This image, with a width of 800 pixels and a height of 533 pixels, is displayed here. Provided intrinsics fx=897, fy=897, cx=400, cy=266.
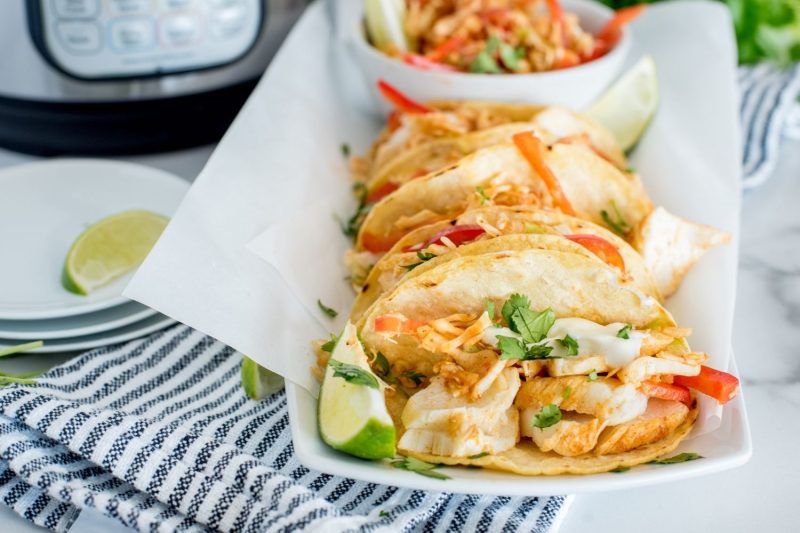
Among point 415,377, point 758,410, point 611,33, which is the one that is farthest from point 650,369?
point 611,33

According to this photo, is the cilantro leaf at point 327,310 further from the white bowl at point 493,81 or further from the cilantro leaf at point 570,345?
the white bowl at point 493,81

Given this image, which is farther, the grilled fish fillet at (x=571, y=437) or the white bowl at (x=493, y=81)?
the white bowl at (x=493, y=81)

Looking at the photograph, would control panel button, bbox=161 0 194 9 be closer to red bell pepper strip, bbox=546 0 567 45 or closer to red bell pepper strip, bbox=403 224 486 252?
red bell pepper strip, bbox=546 0 567 45

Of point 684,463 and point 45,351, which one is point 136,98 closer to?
point 45,351

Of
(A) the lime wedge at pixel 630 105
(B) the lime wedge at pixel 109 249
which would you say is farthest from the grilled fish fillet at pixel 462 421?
(A) the lime wedge at pixel 630 105

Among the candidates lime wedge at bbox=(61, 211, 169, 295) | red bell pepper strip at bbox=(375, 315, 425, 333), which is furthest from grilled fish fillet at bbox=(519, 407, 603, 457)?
lime wedge at bbox=(61, 211, 169, 295)

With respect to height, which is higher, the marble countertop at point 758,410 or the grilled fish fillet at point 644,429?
the grilled fish fillet at point 644,429
